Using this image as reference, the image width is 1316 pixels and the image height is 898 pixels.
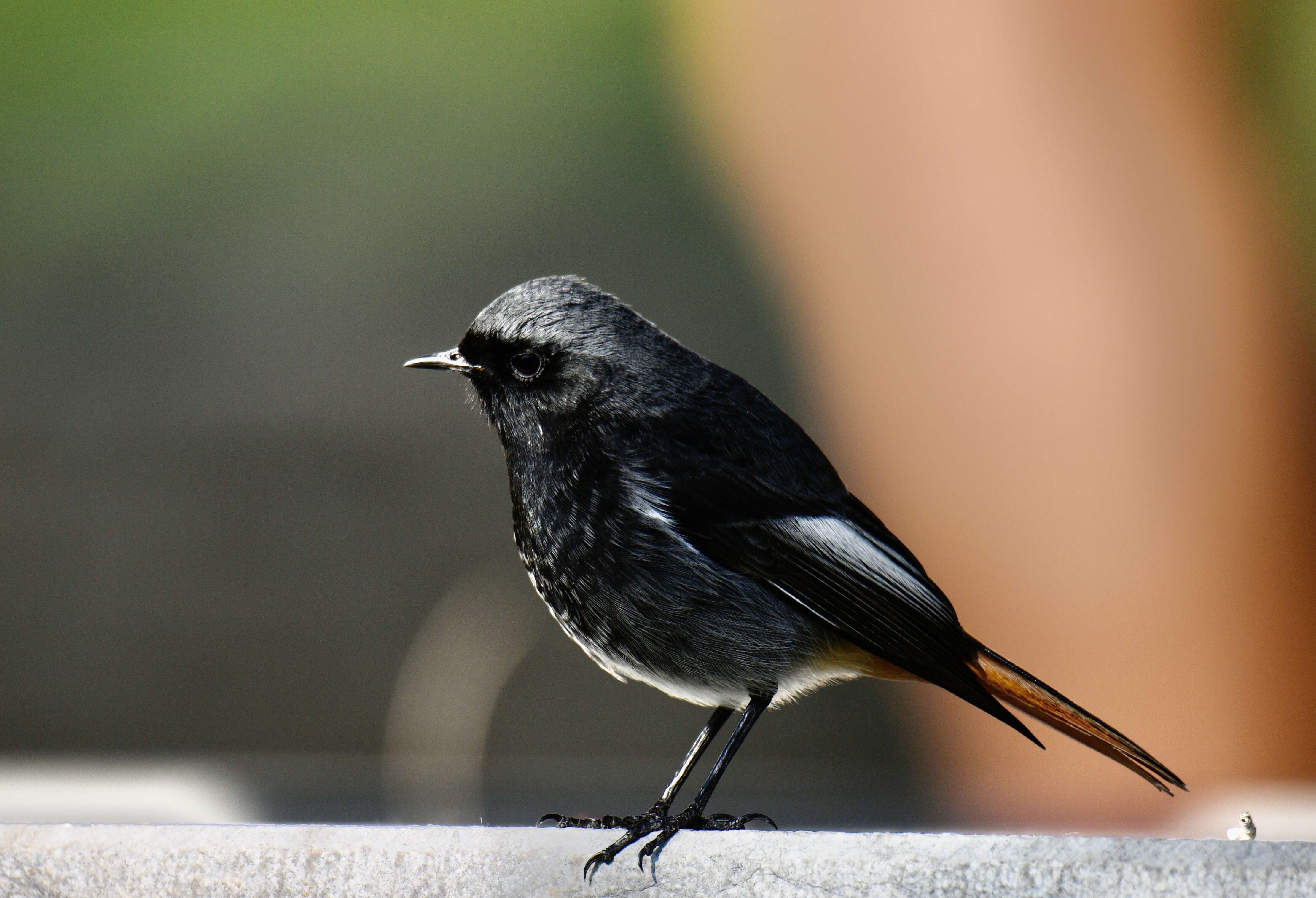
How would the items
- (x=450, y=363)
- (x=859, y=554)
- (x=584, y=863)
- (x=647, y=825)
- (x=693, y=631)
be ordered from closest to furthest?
(x=584, y=863)
(x=647, y=825)
(x=693, y=631)
(x=859, y=554)
(x=450, y=363)

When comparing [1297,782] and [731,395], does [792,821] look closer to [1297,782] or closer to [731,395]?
[1297,782]

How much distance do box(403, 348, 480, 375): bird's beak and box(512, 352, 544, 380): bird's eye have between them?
8cm

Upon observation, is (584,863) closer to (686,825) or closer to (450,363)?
(686,825)

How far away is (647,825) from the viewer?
166cm

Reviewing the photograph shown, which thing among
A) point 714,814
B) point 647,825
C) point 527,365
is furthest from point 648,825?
point 527,365

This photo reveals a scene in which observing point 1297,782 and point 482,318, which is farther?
point 1297,782

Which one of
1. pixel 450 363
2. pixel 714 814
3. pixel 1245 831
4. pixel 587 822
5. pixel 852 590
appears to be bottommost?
pixel 587 822

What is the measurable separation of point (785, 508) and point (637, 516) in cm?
27

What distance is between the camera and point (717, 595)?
1832 mm

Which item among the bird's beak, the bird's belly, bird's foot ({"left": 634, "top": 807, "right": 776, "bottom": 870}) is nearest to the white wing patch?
the bird's belly

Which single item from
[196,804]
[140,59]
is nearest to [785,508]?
[196,804]

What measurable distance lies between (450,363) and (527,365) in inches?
5.9

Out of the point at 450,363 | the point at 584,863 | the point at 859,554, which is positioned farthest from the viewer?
the point at 450,363

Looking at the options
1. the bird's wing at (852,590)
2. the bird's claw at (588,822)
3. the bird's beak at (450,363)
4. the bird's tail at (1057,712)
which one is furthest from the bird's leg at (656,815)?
the bird's beak at (450,363)
